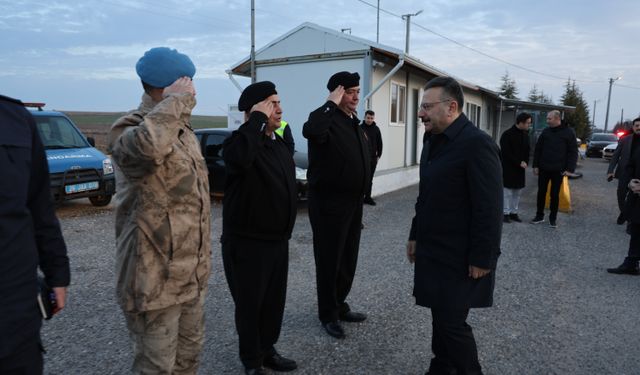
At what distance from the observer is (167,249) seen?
205 cm

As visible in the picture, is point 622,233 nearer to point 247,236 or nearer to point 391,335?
point 391,335

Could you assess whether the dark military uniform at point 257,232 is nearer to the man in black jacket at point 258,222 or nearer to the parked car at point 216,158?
the man in black jacket at point 258,222

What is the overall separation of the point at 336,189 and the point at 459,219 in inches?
47.4

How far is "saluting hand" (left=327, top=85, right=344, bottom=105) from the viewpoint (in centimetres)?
337

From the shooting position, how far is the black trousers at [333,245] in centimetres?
350

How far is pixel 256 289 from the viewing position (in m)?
2.82

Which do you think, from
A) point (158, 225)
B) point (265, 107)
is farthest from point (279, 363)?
point (265, 107)

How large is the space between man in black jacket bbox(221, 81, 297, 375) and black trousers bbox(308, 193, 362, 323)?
2.00ft

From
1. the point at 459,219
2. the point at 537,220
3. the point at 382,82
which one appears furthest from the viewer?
the point at 382,82

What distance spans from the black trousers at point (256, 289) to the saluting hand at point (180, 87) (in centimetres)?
108

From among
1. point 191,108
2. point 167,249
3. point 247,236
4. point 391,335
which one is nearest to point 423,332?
point 391,335

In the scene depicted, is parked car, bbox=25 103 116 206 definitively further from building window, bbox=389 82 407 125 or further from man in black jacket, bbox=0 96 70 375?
building window, bbox=389 82 407 125

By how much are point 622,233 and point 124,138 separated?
8.24 meters

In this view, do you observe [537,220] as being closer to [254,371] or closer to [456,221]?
[456,221]
